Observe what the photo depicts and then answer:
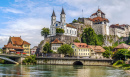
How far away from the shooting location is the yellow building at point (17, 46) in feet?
322

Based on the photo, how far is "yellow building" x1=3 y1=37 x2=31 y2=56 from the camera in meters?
98.2

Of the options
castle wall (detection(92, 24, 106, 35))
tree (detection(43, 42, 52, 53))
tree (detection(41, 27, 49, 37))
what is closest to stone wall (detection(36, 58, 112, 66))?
tree (detection(43, 42, 52, 53))

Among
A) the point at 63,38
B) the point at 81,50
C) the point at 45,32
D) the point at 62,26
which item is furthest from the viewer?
the point at 45,32

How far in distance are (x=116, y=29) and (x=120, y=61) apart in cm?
6615

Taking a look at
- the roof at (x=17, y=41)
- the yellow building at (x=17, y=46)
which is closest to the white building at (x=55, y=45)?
the yellow building at (x=17, y=46)

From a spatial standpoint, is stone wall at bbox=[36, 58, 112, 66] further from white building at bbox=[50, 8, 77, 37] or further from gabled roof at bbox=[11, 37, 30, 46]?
white building at bbox=[50, 8, 77, 37]

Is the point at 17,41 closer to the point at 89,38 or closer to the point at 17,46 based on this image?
the point at 17,46

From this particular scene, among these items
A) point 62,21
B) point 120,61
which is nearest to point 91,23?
point 62,21

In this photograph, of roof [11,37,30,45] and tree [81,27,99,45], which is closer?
roof [11,37,30,45]

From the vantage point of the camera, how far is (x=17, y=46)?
105250mm

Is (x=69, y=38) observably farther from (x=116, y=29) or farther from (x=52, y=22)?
A: (x=116, y=29)

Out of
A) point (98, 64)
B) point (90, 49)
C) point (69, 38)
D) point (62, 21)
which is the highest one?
point (62, 21)

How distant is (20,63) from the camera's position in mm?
89375

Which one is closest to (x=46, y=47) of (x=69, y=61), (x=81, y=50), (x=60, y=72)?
(x=81, y=50)
